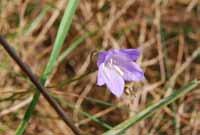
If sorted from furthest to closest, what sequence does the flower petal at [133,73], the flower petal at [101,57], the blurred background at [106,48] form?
1. the blurred background at [106,48]
2. the flower petal at [133,73]
3. the flower petal at [101,57]

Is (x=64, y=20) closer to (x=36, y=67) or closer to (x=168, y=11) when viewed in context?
(x=36, y=67)

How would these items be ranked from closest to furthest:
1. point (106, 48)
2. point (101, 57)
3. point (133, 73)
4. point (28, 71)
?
1. point (28, 71)
2. point (101, 57)
3. point (133, 73)
4. point (106, 48)

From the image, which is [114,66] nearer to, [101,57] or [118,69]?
[118,69]

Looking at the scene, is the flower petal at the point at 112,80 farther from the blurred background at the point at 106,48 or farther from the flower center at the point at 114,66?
the blurred background at the point at 106,48

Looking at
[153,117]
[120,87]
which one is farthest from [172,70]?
[120,87]

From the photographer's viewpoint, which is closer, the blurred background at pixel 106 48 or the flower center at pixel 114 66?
the flower center at pixel 114 66

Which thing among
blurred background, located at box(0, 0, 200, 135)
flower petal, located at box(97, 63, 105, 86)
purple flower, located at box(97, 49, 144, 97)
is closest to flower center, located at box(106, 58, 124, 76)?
purple flower, located at box(97, 49, 144, 97)

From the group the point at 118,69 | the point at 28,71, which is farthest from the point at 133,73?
the point at 28,71

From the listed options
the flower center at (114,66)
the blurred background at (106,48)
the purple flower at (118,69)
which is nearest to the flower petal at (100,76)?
the purple flower at (118,69)
